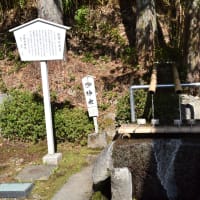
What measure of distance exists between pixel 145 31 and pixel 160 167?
215 inches

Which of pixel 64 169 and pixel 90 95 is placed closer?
pixel 64 169

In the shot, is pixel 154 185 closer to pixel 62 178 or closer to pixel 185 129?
pixel 185 129

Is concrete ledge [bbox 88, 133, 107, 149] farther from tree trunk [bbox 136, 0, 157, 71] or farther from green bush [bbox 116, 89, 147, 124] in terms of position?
tree trunk [bbox 136, 0, 157, 71]

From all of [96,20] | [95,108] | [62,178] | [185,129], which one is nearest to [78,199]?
[62,178]

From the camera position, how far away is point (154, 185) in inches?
213

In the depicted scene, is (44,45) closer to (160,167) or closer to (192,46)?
(160,167)

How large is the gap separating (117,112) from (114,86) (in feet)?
4.47

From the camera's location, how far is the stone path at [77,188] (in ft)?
19.0

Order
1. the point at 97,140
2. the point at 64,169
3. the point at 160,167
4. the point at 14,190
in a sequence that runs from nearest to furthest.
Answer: the point at 160,167 < the point at 14,190 < the point at 64,169 < the point at 97,140

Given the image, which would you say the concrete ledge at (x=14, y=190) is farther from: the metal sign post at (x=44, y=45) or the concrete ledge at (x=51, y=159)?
the metal sign post at (x=44, y=45)

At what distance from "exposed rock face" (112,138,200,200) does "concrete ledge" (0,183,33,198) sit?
1347 millimetres

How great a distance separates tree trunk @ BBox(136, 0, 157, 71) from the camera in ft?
33.5

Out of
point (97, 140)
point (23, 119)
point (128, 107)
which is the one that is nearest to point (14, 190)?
point (97, 140)

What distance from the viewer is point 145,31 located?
33.8 ft
